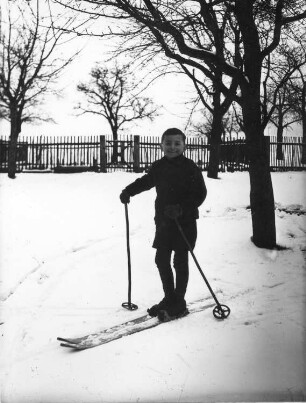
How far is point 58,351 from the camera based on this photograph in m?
3.08

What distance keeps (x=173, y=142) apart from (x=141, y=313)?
1.86 meters

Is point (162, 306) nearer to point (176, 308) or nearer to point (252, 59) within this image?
point (176, 308)

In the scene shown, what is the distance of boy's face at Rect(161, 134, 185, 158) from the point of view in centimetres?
356

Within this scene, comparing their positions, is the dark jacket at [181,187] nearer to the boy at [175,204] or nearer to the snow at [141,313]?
the boy at [175,204]

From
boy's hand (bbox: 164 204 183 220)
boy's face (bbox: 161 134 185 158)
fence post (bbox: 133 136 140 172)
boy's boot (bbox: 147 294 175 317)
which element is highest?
fence post (bbox: 133 136 140 172)

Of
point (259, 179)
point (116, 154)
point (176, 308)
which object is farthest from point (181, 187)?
point (116, 154)

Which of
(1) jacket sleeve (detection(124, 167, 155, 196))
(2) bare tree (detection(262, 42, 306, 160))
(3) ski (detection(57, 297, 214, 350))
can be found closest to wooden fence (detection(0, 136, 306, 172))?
(2) bare tree (detection(262, 42, 306, 160))

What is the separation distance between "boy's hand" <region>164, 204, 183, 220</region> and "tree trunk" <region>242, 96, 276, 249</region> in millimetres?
2854

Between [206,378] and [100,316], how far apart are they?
151 centimetres

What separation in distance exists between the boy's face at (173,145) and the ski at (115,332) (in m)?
1.64

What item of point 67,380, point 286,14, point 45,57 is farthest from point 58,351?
point 45,57

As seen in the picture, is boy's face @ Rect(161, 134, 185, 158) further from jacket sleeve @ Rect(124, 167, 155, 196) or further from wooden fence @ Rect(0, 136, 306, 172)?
wooden fence @ Rect(0, 136, 306, 172)

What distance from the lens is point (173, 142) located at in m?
3.56

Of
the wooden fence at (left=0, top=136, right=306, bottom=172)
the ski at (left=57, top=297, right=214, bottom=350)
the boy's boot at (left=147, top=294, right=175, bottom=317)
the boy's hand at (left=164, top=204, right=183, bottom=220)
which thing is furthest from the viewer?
the wooden fence at (left=0, top=136, right=306, bottom=172)
